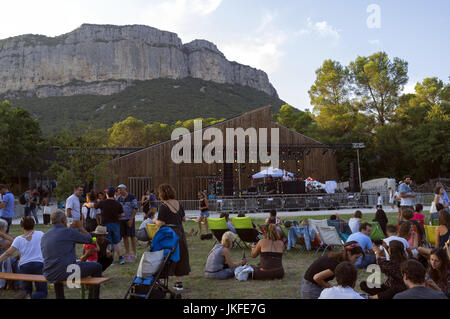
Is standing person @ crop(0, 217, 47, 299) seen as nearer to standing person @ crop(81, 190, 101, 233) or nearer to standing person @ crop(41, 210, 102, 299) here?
standing person @ crop(41, 210, 102, 299)

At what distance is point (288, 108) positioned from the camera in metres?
44.3

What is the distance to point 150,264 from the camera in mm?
4523

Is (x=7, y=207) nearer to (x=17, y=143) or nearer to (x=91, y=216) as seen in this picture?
(x=91, y=216)

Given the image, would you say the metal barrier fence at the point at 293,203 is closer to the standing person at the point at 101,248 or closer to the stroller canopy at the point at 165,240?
the standing person at the point at 101,248

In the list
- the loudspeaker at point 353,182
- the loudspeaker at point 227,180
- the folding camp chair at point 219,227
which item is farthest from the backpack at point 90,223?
the loudspeaker at point 353,182

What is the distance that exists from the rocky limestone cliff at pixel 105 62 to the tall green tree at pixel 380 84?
195ft

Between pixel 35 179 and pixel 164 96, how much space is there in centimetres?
3722

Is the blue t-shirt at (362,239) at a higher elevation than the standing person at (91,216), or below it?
below

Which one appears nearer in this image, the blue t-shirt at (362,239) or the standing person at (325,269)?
the standing person at (325,269)

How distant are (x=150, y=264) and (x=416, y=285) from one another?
2871mm

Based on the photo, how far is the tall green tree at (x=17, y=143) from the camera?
30.1 m
